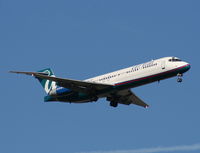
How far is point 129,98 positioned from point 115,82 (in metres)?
8.52

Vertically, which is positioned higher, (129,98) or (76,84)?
(76,84)

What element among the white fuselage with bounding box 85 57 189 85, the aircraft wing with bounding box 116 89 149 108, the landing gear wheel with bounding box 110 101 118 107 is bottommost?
the landing gear wheel with bounding box 110 101 118 107

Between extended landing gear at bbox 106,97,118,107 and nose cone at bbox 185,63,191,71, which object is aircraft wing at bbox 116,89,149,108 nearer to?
extended landing gear at bbox 106,97,118,107

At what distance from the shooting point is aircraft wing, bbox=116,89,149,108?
2867 inches

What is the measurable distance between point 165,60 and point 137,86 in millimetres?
4746

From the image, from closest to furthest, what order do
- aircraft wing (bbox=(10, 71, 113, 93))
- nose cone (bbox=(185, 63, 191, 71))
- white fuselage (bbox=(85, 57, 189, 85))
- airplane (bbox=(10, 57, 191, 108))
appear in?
nose cone (bbox=(185, 63, 191, 71)) → white fuselage (bbox=(85, 57, 189, 85)) → airplane (bbox=(10, 57, 191, 108)) → aircraft wing (bbox=(10, 71, 113, 93))

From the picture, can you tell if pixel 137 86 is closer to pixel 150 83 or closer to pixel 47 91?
pixel 150 83


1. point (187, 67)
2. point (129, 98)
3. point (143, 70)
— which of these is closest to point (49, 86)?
point (129, 98)

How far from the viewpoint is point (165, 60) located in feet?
214

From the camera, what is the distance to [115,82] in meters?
67.2

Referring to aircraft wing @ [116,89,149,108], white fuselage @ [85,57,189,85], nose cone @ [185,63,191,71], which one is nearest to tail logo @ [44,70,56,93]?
aircraft wing @ [116,89,149,108]

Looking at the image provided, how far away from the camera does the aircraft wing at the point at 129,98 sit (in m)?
72.8

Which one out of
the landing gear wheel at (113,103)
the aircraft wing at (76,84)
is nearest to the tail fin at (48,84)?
the aircraft wing at (76,84)

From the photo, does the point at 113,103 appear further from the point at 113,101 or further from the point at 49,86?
the point at 49,86
